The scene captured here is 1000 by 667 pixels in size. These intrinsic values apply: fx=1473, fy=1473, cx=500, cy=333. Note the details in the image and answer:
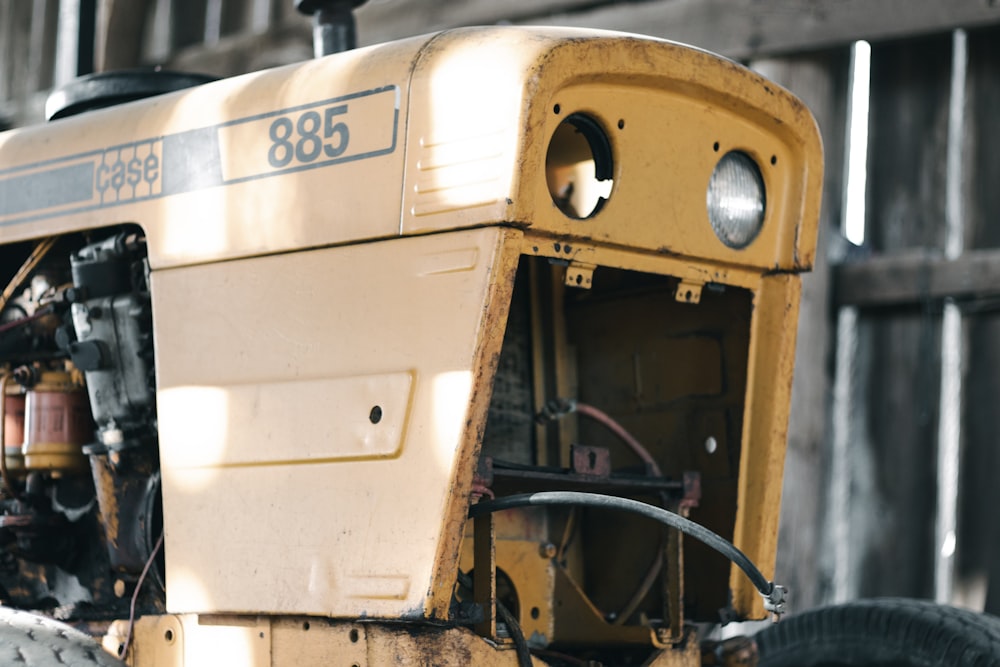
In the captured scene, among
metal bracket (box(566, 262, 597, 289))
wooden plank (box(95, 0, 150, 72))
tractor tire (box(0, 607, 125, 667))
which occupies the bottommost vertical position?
tractor tire (box(0, 607, 125, 667))

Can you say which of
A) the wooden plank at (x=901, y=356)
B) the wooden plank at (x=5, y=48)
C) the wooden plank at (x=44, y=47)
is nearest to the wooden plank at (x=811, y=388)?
the wooden plank at (x=901, y=356)

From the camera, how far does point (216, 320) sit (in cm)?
282

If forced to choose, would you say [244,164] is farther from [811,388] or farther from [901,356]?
[901,356]

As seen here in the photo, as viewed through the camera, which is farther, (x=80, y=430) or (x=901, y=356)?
(x=901, y=356)

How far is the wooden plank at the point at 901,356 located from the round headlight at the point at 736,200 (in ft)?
6.63

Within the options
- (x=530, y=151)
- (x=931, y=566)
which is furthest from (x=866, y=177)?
(x=530, y=151)

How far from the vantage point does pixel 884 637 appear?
3.48m

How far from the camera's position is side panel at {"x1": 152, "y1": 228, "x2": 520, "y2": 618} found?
8.21 ft

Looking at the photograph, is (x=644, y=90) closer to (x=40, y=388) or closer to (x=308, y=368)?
(x=308, y=368)

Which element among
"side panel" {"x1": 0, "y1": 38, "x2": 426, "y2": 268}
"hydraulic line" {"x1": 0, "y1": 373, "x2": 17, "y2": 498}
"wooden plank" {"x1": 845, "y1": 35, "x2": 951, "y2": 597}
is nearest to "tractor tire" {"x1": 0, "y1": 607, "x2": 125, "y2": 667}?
"hydraulic line" {"x1": 0, "y1": 373, "x2": 17, "y2": 498}

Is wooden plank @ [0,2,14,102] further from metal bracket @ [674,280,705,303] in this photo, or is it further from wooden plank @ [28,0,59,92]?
metal bracket @ [674,280,705,303]

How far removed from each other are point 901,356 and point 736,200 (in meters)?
2.17

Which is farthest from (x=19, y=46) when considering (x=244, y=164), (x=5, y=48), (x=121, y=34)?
(x=244, y=164)

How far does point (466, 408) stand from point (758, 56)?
300cm
